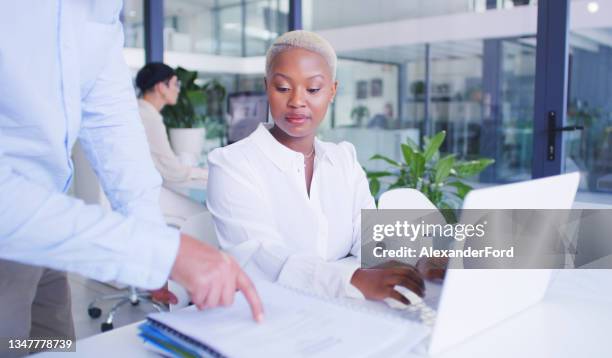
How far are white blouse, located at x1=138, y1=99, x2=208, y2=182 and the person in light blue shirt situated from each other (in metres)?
2.21

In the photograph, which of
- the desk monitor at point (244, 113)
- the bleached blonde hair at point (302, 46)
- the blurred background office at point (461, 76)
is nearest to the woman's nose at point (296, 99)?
the bleached blonde hair at point (302, 46)

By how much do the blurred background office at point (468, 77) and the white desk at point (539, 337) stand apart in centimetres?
157

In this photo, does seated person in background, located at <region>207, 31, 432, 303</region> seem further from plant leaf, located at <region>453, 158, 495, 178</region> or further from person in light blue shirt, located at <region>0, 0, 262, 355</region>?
plant leaf, located at <region>453, 158, 495, 178</region>

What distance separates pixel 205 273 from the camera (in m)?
0.87

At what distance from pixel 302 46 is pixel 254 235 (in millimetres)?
596

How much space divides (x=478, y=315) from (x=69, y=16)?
3.20 feet

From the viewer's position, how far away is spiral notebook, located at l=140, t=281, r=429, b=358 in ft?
2.88

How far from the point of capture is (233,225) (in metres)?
1.56

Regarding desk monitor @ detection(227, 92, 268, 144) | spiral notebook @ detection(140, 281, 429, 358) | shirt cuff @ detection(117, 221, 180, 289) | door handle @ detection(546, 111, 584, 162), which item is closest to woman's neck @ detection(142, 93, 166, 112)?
desk monitor @ detection(227, 92, 268, 144)

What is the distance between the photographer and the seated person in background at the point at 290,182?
1573 mm

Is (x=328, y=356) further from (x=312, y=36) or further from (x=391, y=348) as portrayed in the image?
(x=312, y=36)

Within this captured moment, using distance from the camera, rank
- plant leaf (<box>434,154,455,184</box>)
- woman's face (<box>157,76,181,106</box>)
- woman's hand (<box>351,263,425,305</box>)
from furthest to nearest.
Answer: woman's face (<box>157,76,181,106</box>) < plant leaf (<box>434,154,455,184</box>) < woman's hand (<box>351,263,425,305</box>)

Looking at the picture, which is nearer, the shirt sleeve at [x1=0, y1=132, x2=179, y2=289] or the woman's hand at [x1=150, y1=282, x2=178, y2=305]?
the shirt sleeve at [x1=0, y1=132, x2=179, y2=289]

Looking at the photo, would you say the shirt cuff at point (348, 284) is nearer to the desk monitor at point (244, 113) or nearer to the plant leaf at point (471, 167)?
the plant leaf at point (471, 167)
